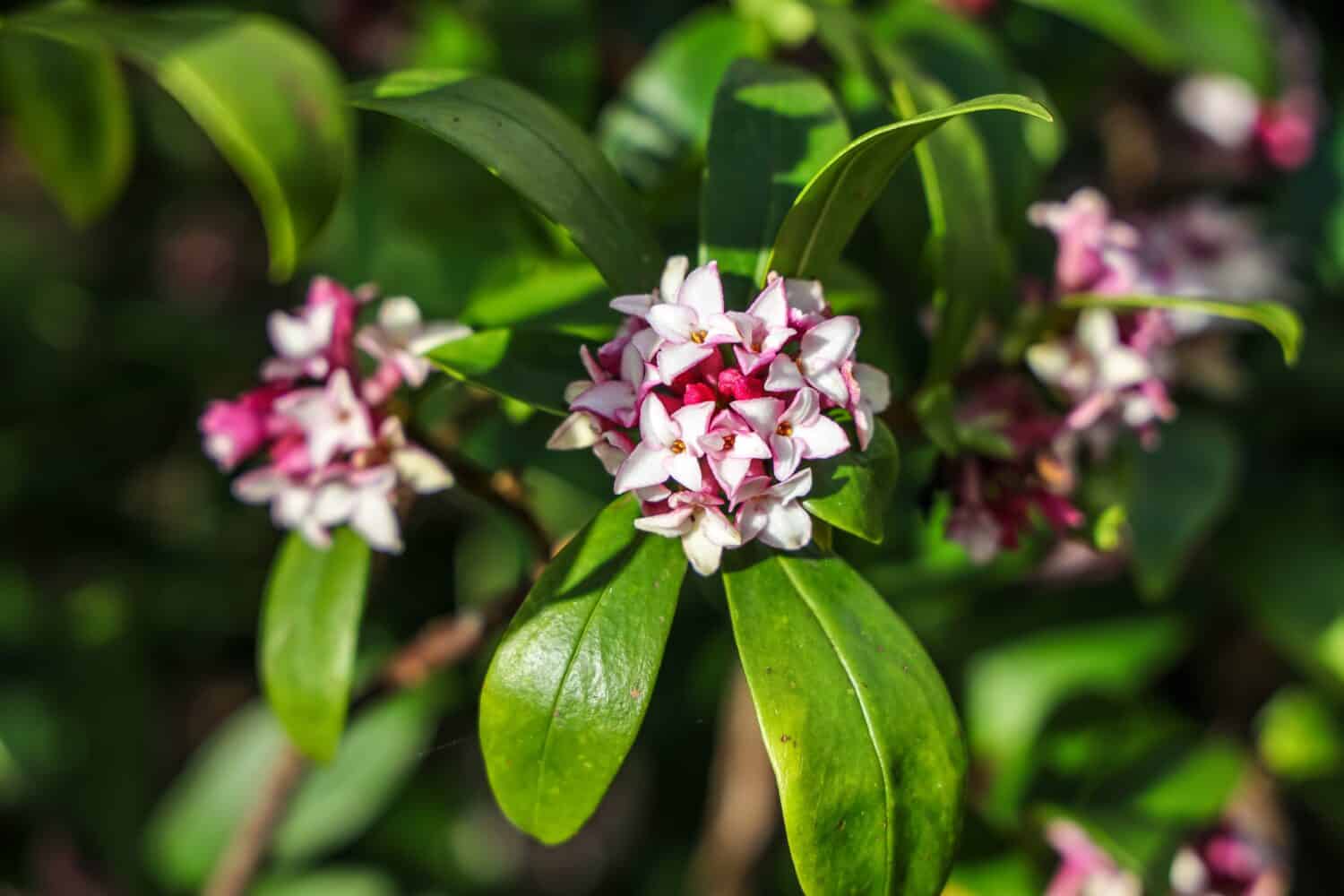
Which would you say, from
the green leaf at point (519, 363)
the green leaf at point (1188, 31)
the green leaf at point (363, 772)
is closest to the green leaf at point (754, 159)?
the green leaf at point (519, 363)

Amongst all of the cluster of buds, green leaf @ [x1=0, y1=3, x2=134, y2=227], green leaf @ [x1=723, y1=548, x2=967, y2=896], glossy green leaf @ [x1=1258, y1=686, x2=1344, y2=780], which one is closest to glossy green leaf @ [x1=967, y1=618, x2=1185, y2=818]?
glossy green leaf @ [x1=1258, y1=686, x2=1344, y2=780]

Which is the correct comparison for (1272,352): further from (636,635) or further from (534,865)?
(534,865)

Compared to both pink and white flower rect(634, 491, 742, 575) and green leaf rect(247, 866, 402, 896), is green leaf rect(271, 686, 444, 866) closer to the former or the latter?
green leaf rect(247, 866, 402, 896)

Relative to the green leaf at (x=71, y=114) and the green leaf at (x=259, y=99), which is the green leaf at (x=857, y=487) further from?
the green leaf at (x=71, y=114)

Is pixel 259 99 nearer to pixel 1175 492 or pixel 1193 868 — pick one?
pixel 1175 492

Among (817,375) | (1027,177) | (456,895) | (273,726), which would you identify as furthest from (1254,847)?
(273,726)
